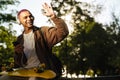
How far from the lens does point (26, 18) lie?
13.0ft

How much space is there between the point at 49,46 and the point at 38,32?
189mm

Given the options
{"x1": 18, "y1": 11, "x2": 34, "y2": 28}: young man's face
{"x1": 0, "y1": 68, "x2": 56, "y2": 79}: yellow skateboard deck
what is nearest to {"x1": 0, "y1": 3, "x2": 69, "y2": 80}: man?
{"x1": 18, "y1": 11, "x2": 34, "y2": 28}: young man's face

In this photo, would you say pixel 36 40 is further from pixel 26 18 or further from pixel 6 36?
pixel 6 36

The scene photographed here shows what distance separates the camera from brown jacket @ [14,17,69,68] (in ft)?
12.1

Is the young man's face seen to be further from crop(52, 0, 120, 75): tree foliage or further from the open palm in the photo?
crop(52, 0, 120, 75): tree foliage

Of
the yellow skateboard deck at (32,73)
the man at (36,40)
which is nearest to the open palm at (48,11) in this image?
the man at (36,40)

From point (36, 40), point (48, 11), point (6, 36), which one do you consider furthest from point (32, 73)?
point (6, 36)

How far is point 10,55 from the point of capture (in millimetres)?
50344

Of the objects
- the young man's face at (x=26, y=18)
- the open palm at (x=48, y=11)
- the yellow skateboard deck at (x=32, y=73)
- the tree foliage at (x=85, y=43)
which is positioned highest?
the open palm at (x=48, y=11)

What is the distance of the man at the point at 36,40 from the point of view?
3.71 meters

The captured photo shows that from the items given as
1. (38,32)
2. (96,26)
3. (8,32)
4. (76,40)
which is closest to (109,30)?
(96,26)

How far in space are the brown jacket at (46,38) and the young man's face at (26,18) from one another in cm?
9

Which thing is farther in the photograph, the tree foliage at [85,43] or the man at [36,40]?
the tree foliage at [85,43]

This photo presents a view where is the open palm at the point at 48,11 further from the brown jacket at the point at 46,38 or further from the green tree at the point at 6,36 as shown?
the green tree at the point at 6,36
